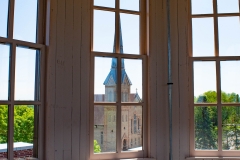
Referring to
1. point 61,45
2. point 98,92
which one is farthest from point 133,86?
point 61,45

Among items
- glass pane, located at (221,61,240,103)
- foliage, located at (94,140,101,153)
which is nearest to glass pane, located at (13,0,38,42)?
foliage, located at (94,140,101,153)

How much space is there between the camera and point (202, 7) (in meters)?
2.74

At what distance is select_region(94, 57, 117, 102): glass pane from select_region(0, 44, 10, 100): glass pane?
732 millimetres

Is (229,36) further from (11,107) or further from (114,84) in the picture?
(11,107)

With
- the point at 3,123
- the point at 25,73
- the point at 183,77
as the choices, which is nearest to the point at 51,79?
the point at 25,73

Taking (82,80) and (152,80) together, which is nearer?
(82,80)

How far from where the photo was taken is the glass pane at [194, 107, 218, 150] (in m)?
2.62

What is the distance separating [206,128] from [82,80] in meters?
1.22

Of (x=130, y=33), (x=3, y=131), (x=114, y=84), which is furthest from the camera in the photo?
(x=130, y=33)

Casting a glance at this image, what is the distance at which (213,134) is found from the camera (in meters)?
2.63

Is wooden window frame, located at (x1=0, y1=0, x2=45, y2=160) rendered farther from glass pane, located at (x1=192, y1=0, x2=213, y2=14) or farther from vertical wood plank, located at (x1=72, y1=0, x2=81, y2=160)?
glass pane, located at (x1=192, y1=0, x2=213, y2=14)

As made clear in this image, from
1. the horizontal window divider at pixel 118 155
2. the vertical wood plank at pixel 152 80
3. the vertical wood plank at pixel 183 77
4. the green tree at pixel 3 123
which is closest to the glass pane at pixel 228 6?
the vertical wood plank at pixel 183 77

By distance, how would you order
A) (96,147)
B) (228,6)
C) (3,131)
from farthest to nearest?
(228,6) → (96,147) → (3,131)

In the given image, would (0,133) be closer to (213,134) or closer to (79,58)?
(79,58)
